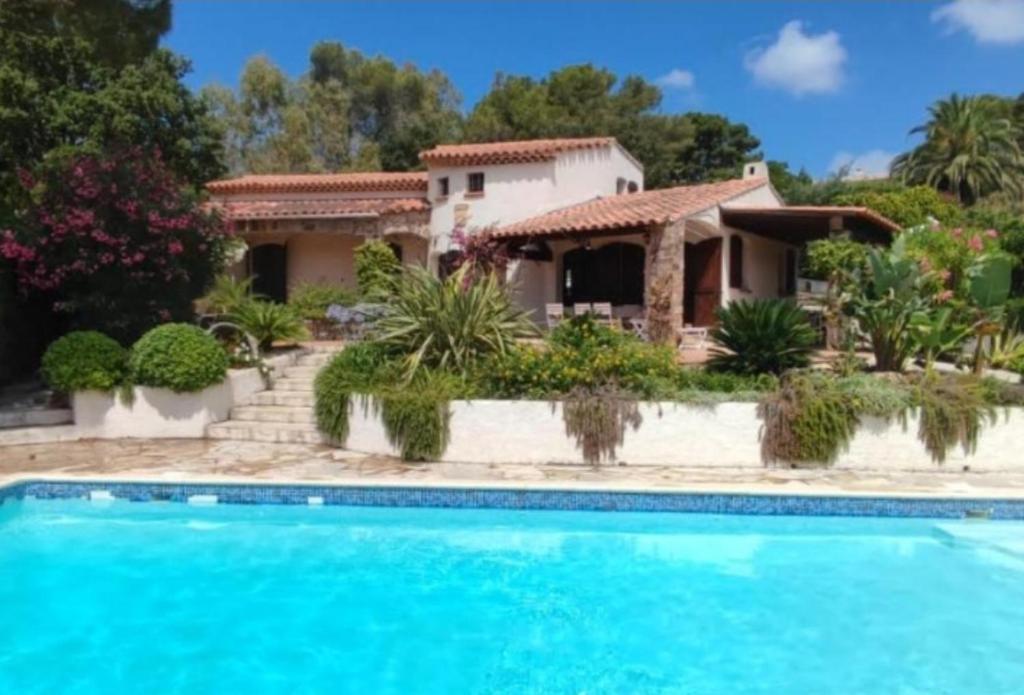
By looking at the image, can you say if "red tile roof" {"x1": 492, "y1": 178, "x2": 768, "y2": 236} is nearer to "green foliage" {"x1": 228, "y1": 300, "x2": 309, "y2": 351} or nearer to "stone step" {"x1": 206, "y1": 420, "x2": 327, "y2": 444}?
"green foliage" {"x1": 228, "y1": 300, "x2": 309, "y2": 351}

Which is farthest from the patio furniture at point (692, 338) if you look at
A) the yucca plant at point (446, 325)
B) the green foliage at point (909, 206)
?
the green foliage at point (909, 206)

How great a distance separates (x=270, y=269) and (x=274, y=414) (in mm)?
13711

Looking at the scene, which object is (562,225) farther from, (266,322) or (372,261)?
(266,322)

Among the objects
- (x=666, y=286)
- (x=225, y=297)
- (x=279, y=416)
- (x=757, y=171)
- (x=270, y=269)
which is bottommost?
(x=279, y=416)

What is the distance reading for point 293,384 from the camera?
13.6 metres

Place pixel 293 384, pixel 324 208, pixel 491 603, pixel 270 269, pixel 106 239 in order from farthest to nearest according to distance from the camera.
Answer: pixel 270 269 < pixel 324 208 < pixel 293 384 < pixel 106 239 < pixel 491 603

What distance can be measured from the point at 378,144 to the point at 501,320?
34.5m

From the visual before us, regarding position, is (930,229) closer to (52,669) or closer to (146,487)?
(146,487)

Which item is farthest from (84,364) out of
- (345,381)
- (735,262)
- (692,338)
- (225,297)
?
(735,262)

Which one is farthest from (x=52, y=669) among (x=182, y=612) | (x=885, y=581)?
(x=885, y=581)

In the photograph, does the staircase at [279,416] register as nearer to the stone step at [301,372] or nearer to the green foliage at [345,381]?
the stone step at [301,372]

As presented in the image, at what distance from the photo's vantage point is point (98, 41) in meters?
15.1

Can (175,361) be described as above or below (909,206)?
below

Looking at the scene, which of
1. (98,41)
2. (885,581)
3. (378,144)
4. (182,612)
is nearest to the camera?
(182,612)
